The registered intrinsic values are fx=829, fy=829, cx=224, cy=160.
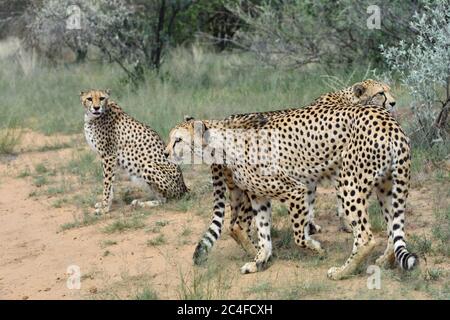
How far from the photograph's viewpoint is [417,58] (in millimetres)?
7301

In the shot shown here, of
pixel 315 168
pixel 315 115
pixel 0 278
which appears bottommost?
pixel 0 278

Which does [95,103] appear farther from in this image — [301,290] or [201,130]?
[301,290]

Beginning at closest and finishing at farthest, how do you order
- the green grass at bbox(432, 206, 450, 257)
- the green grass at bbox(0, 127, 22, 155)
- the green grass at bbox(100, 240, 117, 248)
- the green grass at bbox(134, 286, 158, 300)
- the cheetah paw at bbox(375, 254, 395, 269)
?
the green grass at bbox(134, 286, 158, 300)
the cheetah paw at bbox(375, 254, 395, 269)
the green grass at bbox(432, 206, 450, 257)
the green grass at bbox(100, 240, 117, 248)
the green grass at bbox(0, 127, 22, 155)

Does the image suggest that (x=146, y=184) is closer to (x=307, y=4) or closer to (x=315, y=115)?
(x=315, y=115)

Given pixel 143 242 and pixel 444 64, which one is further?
pixel 444 64

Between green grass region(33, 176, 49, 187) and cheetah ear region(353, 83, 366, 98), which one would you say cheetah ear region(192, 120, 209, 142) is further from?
green grass region(33, 176, 49, 187)

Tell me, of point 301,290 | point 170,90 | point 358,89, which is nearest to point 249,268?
point 301,290

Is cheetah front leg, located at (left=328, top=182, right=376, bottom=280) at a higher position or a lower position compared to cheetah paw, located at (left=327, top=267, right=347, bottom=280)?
higher

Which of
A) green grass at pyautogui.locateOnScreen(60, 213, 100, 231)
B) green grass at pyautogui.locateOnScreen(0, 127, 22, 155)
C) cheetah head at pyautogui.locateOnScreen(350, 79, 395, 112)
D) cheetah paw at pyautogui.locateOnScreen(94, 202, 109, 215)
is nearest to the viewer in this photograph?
cheetah head at pyautogui.locateOnScreen(350, 79, 395, 112)

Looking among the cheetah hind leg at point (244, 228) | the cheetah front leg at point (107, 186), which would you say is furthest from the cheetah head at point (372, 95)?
the cheetah front leg at point (107, 186)

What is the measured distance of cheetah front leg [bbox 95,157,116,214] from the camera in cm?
683

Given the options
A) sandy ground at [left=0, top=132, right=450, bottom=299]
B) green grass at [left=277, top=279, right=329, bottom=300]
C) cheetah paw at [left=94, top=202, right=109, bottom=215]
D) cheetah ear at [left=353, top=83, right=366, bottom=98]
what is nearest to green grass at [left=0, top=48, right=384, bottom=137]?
cheetah paw at [left=94, top=202, right=109, bottom=215]

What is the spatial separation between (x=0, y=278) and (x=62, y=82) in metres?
7.57
